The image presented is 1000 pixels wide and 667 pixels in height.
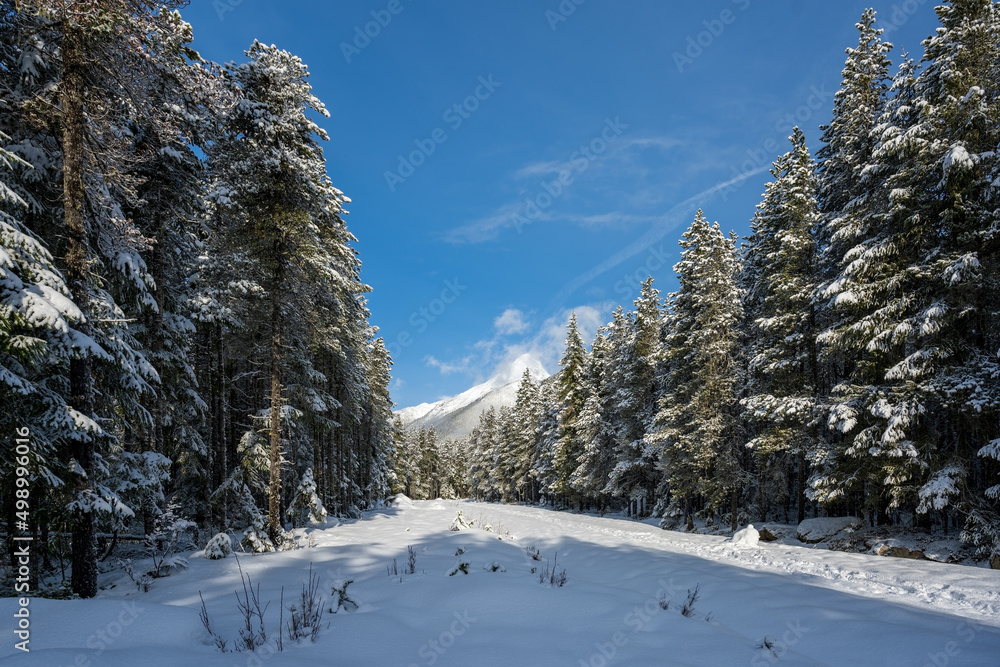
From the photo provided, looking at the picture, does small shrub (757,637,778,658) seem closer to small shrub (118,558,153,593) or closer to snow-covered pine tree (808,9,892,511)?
small shrub (118,558,153,593)

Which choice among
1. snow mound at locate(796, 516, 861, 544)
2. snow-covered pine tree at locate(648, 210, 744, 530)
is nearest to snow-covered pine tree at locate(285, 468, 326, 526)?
snow-covered pine tree at locate(648, 210, 744, 530)

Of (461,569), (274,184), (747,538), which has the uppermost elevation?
(274,184)

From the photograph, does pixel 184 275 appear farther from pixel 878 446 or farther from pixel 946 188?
pixel 946 188

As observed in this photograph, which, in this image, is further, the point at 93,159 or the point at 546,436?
the point at 546,436

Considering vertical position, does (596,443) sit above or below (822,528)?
above

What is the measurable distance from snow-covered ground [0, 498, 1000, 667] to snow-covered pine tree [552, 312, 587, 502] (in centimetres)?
3062

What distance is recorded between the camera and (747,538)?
16.0 m

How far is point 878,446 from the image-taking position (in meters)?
13.4

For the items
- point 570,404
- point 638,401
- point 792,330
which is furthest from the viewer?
point 570,404

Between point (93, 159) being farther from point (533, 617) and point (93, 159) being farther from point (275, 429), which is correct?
point (533, 617)

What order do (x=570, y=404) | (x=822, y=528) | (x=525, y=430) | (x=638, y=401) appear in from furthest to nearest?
(x=525, y=430)
(x=570, y=404)
(x=638, y=401)
(x=822, y=528)

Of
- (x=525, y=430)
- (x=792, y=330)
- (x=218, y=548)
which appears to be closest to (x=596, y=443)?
(x=792, y=330)

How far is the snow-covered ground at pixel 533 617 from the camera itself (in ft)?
→ 14.8

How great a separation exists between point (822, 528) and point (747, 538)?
113 inches
